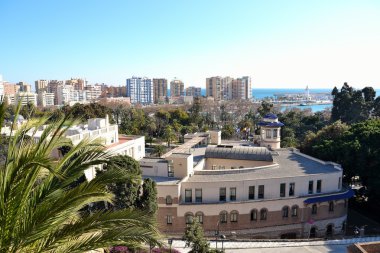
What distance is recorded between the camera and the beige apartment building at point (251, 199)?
25875 mm

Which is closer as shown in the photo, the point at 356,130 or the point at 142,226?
the point at 142,226

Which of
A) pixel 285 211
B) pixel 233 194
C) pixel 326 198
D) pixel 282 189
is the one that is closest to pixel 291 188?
pixel 282 189

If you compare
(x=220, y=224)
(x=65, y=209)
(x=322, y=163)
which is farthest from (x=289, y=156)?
(x=65, y=209)

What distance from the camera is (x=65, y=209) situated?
6.05 m

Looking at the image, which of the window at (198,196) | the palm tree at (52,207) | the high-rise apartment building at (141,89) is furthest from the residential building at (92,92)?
the palm tree at (52,207)

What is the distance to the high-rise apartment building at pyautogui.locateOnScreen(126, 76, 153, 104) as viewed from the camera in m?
189

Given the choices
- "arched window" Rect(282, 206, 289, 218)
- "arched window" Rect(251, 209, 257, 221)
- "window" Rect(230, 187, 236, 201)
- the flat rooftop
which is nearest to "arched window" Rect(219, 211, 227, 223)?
"window" Rect(230, 187, 236, 201)

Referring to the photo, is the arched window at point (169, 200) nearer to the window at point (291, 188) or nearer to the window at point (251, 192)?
the window at point (251, 192)

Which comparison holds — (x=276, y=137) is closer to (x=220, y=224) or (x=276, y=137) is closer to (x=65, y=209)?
(x=220, y=224)

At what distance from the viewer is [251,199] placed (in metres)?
26.9

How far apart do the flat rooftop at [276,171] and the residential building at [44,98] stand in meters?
124

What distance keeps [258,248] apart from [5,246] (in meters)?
20.6

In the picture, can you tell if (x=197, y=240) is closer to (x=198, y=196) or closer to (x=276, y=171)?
(x=198, y=196)

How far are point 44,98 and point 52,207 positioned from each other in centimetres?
15033
